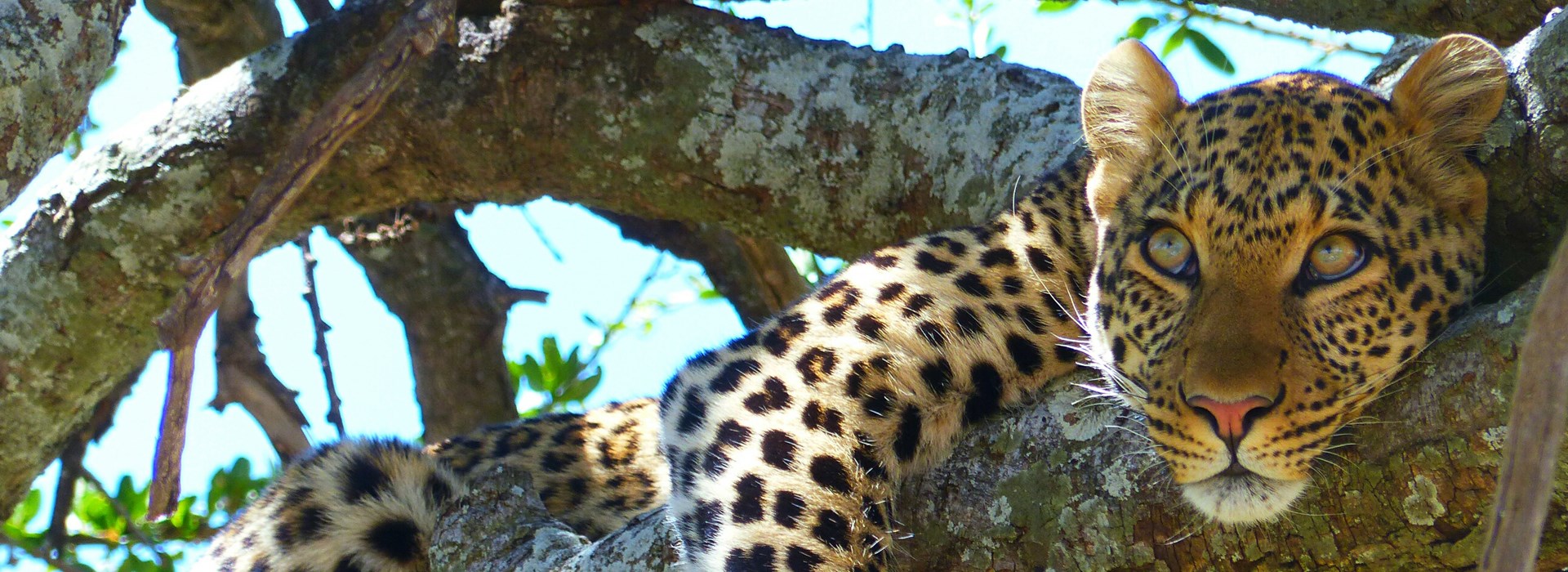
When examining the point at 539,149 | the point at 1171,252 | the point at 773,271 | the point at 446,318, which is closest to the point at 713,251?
the point at 773,271

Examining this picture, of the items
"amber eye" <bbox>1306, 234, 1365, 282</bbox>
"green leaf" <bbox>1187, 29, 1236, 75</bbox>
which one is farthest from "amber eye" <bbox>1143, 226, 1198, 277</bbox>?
"green leaf" <bbox>1187, 29, 1236, 75</bbox>

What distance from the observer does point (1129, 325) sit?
133 inches

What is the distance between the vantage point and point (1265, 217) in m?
3.05

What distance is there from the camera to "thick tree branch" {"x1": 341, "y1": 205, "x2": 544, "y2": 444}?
22.7ft

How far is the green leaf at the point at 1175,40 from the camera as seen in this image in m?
6.25

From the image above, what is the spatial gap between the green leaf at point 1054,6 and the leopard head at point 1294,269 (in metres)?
3.24

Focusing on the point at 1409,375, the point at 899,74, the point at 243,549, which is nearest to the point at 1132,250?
the point at 1409,375

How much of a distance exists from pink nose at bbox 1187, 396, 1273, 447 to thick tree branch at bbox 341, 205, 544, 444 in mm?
4378

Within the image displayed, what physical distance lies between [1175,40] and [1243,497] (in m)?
3.76

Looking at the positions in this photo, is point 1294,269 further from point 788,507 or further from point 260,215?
point 260,215

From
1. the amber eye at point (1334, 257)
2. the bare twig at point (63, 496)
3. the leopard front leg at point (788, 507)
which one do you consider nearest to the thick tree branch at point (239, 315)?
the bare twig at point (63, 496)

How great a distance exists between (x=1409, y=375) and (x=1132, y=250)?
0.75m

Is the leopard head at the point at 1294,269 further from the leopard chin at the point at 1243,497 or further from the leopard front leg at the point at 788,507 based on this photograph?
the leopard front leg at the point at 788,507

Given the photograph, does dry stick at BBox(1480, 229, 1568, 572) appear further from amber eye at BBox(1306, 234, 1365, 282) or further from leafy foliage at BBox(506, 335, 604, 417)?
leafy foliage at BBox(506, 335, 604, 417)
